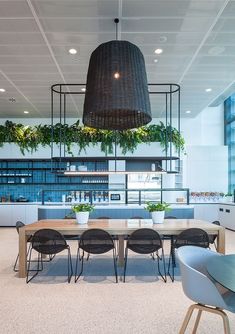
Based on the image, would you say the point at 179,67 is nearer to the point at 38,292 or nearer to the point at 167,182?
the point at 167,182

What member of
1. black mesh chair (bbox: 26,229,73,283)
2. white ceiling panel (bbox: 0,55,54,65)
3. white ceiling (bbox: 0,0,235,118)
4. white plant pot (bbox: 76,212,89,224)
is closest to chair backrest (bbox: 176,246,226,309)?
black mesh chair (bbox: 26,229,73,283)

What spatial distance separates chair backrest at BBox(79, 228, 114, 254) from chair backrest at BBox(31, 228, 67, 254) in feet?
0.98

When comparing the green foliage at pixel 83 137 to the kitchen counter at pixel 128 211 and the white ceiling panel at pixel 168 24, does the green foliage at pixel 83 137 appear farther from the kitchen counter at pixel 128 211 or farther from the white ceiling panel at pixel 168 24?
the white ceiling panel at pixel 168 24

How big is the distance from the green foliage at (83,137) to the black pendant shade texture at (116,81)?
6.12 meters

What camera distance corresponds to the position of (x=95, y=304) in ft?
11.9

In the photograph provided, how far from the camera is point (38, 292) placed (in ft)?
13.2

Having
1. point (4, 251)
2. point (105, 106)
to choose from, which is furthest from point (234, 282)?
point (4, 251)

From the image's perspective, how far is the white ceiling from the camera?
162 inches

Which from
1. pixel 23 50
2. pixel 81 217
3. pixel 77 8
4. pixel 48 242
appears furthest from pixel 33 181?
pixel 77 8

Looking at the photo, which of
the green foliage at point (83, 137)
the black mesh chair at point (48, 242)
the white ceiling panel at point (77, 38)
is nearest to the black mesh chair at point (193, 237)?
the black mesh chair at point (48, 242)

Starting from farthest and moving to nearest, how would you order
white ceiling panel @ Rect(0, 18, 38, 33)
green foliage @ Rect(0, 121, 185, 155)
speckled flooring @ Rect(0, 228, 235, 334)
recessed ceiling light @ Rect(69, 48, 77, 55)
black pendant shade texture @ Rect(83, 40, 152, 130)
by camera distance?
green foliage @ Rect(0, 121, 185, 155) → recessed ceiling light @ Rect(69, 48, 77, 55) → white ceiling panel @ Rect(0, 18, 38, 33) → speckled flooring @ Rect(0, 228, 235, 334) → black pendant shade texture @ Rect(83, 40, 152, 130)

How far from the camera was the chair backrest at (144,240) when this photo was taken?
14.8 ft

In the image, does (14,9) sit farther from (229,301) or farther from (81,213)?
(229,301)

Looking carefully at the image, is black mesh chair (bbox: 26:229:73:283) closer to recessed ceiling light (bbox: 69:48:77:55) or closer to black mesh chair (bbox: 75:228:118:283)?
black mesh chair (bbox: 75:228:118:283)
